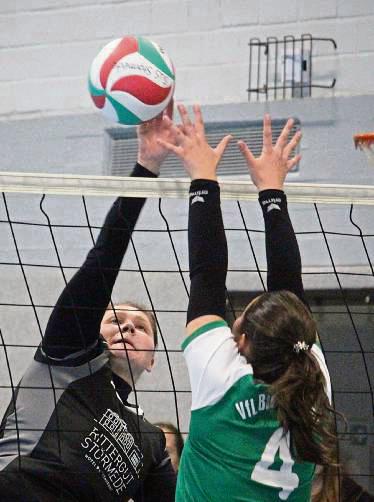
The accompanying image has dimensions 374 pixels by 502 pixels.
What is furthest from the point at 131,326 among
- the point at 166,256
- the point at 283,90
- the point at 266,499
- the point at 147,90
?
the point at 283,90

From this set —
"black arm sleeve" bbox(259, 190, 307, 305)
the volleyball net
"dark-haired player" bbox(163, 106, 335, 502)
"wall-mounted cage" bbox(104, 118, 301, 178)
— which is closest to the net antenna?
"black arm sleeve" bbox(259, 190, 307, 305)

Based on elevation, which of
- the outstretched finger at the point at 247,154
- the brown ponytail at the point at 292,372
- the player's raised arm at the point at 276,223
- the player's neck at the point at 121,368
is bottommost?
the player's neck at the point at 121,368

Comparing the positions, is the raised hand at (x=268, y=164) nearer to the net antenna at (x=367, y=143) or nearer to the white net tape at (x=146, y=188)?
the white net tape at (x=146, y=188)

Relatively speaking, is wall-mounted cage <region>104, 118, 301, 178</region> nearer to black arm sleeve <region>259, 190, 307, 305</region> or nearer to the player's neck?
the player's neck

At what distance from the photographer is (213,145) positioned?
604cm

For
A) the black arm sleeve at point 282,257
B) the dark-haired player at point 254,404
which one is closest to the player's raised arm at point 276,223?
the black arm sleeve at point 282,257

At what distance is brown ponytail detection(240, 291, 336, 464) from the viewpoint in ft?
6.91

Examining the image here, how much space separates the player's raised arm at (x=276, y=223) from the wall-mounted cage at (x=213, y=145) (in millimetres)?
3334

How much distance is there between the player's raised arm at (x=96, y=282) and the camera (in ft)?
9.09

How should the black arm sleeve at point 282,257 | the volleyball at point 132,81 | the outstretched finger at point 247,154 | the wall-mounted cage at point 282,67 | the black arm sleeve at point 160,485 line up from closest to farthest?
the black arm sleeve at point 282,257 < the outstretched finger at point 247,154 < the black arm sleeve at point 160,485 < the volleyball at point 132,81 < the wall-mounted cage at point 282,67

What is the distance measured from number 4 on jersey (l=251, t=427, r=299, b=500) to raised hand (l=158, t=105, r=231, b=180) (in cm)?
65

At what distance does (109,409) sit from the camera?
2.86 metres

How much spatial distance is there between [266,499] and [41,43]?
4840mm

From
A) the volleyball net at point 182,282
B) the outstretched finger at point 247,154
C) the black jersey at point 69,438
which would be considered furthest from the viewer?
the volleyball net at point 182,282
